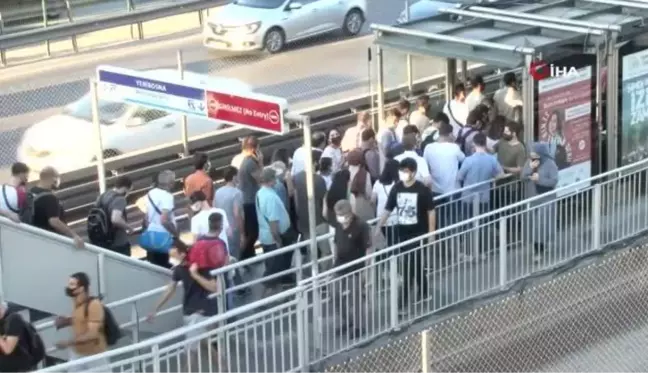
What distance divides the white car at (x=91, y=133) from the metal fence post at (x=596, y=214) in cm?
677

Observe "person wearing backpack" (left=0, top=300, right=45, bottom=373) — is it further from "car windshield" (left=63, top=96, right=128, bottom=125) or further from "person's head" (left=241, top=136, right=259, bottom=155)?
"car windshield" (left=63, top=96, right=128, bottom=125)

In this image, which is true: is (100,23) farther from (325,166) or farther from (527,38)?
(325,166)

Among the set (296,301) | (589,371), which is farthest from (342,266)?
(589,371)

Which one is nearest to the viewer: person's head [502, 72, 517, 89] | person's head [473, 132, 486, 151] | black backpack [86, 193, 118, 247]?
black backpack [86, 193, 118, 247]

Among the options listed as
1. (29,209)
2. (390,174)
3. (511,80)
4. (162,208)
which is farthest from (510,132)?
(29,209)

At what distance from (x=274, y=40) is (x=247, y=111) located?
1675 cm

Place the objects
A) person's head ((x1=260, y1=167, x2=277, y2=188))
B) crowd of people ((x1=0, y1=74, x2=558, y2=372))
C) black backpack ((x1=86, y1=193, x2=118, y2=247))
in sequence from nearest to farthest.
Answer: crowd of people ((x1=0, y1=74, x2=558, y2=372)) → black backpack ((x1=86, y1=193, x2=118, y2=247)) → person's head ((x1=260, y1=167, x2=277, y2=188))

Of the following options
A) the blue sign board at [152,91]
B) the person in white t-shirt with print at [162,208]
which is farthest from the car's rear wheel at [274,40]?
the person in white t-shirt with print at [162,208]

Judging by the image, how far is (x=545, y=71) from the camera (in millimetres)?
15789

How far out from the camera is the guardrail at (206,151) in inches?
710

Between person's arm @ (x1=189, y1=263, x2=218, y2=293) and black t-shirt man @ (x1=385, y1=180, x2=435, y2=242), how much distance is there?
2072 mm

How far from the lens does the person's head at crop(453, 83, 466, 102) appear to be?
1736 cm

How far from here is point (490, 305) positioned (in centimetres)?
1374

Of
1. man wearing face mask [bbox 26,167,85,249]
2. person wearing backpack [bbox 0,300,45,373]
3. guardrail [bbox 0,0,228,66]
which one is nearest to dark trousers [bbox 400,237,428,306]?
man wearing face mask [bbox 26,167,85,249]
